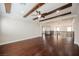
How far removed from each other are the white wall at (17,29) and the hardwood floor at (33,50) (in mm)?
124

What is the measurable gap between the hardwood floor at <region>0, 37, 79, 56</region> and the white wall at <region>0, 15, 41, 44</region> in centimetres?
12

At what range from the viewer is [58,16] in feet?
8.04

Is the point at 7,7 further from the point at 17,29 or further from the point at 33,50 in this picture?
the point at 33,50

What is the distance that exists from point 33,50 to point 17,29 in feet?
1.86

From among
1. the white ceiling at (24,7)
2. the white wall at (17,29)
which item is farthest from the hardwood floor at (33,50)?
the white ceiling at (24,7)

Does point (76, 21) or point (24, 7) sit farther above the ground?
point (24, 7)

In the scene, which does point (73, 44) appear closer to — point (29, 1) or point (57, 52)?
point (57, 52)

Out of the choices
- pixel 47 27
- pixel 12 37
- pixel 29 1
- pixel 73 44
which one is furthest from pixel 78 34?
pixel 12 37

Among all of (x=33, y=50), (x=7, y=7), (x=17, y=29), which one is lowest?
(x=33, y=50)

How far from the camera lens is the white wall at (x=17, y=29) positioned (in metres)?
2.39

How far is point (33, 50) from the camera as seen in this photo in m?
2.43

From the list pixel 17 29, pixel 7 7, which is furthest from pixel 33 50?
pixel 7 7

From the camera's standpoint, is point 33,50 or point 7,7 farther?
point 33,50

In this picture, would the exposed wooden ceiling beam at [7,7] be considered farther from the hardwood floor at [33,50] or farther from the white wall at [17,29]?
the hardwood floor at [33,50]
